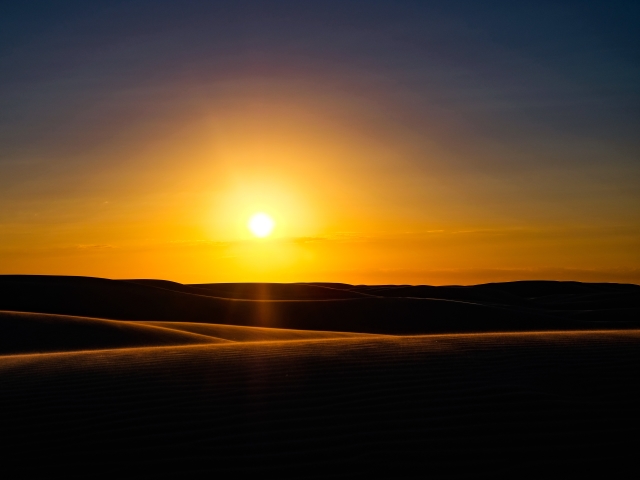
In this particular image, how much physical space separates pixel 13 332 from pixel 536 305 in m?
26.1

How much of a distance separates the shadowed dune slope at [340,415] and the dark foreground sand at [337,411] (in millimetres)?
15

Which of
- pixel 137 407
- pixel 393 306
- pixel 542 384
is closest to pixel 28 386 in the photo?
pixel 137 407

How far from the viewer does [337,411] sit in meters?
5.52

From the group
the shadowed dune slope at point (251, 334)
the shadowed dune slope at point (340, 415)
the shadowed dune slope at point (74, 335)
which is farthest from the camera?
the shadowed dune slope at point (251, 334)

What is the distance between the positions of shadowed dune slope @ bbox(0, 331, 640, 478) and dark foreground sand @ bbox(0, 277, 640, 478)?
15 mm

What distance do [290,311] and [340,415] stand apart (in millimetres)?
21447

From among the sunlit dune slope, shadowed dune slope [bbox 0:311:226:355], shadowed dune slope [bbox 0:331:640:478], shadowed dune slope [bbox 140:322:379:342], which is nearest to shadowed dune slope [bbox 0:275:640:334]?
shadowed dune slope [bbox 140:322:379:342]

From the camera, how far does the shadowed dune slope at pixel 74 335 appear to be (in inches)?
552

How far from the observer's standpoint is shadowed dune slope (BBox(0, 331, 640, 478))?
4.53 m

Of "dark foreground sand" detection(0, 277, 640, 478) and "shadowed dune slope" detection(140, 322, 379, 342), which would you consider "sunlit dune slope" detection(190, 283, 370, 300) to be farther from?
"dark foreground sand" detection(0, 277, 640, 478)

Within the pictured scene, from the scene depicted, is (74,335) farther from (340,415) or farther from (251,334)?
(340,415)

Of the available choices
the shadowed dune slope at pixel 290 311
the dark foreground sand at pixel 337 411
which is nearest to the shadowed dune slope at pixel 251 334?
the shadowed dune slope at pixel 290 311

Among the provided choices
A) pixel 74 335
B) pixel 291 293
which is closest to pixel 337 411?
pixel 74 335

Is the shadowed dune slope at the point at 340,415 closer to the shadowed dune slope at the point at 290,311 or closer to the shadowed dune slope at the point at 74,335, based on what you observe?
the shadowed dune slope at the point at 74,335
